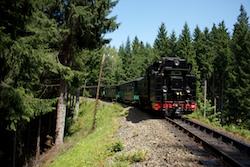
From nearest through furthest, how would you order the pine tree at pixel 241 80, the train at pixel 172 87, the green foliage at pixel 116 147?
the green foliage at pixel 116 147
the train at pixel 172 87
the pine tree at pixel 241 80

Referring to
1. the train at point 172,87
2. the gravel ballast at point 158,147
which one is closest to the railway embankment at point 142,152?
the gravel ballast at point 158,147

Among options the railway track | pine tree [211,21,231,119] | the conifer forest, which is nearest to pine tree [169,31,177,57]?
pine tree [211,21,231,119]

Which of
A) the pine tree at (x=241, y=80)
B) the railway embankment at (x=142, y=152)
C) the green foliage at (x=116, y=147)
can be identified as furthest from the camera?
the pine tree at (x=241, y=80)

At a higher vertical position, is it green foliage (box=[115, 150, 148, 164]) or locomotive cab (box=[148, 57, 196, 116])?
locomotive cab (box=[148, 57, 196, 116])

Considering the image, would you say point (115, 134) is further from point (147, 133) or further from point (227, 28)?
point (227, 28)

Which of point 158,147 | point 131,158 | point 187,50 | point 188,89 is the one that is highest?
point 187,50

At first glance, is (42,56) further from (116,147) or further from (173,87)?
(173,87)

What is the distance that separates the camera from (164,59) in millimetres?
14898

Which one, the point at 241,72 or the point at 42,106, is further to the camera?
the point at 241,72

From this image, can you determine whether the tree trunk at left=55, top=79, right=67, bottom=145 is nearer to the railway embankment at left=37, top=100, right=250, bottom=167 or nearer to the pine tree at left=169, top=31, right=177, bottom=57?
the railway embankment at left=37, top=100, right=250, bottom=167

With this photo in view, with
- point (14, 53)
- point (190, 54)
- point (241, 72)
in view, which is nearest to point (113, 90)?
point (190, 54)

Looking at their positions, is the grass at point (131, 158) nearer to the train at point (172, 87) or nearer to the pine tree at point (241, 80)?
the train at point (172, 87)

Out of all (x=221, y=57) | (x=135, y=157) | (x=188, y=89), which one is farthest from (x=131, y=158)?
(x=221, y=57)

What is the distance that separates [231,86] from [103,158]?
33.6 meters
